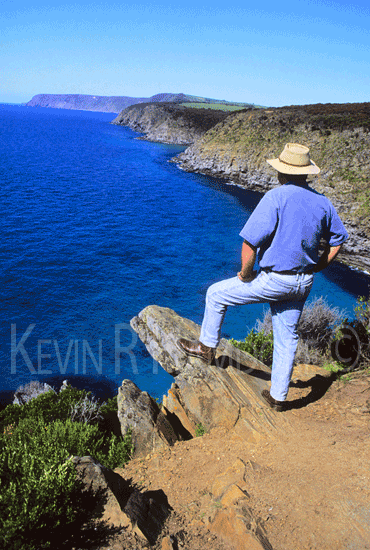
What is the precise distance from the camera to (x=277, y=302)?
4.27 metres

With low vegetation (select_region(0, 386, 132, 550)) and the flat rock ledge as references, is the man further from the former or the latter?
low vegetation (select_region(0, 386, 132, 550))

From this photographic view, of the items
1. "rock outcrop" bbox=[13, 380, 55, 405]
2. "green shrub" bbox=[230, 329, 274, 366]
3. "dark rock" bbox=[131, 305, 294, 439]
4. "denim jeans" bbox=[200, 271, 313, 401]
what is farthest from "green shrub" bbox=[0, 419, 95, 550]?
"rock outcrop" bbox=[13, 380, 55, 405]

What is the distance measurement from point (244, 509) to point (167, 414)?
2.41 m

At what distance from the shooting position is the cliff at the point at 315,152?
34.7 meters

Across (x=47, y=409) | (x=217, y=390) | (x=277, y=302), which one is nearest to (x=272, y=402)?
(x=217, y=390)

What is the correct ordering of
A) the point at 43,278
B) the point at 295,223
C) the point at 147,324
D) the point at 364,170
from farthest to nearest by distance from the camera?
the point at 364,170 < the point at 43,278 < the point at 147,324 < the point at 295,223

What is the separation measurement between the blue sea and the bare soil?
11.1 metres

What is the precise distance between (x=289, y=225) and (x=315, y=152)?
49.2m

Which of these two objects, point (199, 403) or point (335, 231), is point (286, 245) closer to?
point (335, 231)

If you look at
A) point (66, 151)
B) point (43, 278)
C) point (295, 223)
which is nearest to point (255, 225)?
point (295, 223)

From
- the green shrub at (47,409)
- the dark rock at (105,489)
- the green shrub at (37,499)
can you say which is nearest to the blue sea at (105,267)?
the green shrub at (47,409)

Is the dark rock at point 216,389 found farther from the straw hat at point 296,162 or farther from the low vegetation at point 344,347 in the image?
the straw hat at point 296,162

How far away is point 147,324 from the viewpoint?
706 cm

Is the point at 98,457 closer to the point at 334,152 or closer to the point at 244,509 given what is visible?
the point at 244,509
